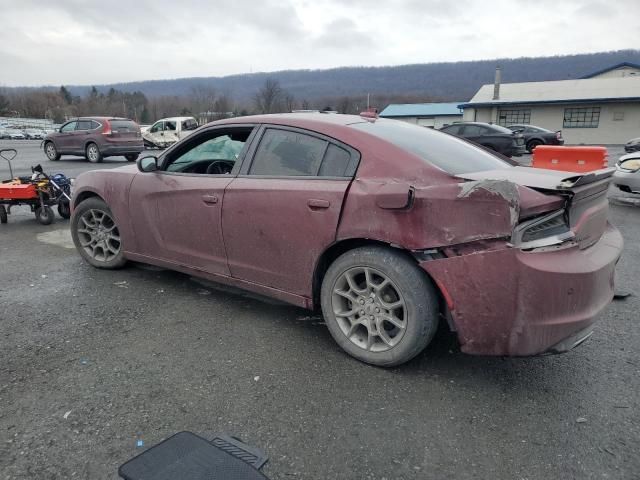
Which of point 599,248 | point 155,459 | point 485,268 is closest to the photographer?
point 155,459

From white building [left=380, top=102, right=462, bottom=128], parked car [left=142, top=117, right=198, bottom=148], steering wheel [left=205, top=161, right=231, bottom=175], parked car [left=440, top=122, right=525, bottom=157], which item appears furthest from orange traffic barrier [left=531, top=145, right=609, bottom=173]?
white building [left=380, top=102, right=462, bottom=128]

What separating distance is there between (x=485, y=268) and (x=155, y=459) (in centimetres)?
174

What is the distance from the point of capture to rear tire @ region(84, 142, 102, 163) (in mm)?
16844

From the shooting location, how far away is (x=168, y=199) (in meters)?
3.81

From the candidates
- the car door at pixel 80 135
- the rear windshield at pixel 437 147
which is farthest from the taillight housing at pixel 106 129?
the rear windshield at pixel 437 147

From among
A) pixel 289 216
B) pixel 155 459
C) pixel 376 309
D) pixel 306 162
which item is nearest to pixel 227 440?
pixel 155 459

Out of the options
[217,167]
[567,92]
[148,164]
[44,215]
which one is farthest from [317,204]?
[567,92]

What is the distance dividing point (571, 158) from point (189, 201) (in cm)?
392

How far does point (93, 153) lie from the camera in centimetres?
1695

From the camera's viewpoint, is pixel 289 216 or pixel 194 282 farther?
pixel 194 282

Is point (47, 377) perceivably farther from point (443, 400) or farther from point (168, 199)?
point (443, 400)

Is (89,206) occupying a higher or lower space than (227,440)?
higher

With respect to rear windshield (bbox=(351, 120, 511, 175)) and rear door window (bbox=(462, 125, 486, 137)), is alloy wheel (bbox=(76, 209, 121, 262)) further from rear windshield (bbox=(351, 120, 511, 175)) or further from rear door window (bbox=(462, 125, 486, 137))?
rear door window (bbox=(462, 125, 486, 137))

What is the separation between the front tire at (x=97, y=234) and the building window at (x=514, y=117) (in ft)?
122
